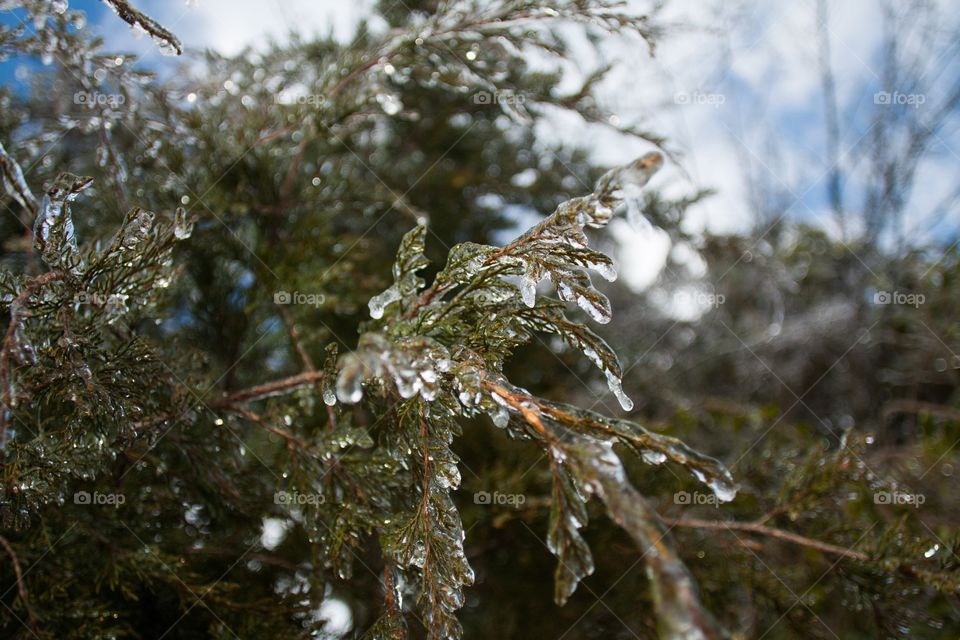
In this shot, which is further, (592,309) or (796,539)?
(796,539)

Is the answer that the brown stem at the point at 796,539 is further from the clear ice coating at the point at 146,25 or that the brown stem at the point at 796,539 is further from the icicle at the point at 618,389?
the clear ice coating at the point at 146,25

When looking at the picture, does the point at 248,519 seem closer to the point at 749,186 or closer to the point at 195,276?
the point at 195,276

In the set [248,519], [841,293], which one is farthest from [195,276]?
[841,293]

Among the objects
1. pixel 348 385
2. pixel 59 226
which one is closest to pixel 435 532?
pixel 348 385

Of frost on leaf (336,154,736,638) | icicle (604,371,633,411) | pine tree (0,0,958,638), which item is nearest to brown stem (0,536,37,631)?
pine tree (0,0,958,638)

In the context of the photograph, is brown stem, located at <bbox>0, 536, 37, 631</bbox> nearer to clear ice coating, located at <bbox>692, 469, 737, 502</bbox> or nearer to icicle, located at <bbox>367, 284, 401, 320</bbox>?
icicle, located at <bbox>367, 284, 401, 320</bbox>

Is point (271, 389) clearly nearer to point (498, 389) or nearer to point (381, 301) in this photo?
point (381, 301)
